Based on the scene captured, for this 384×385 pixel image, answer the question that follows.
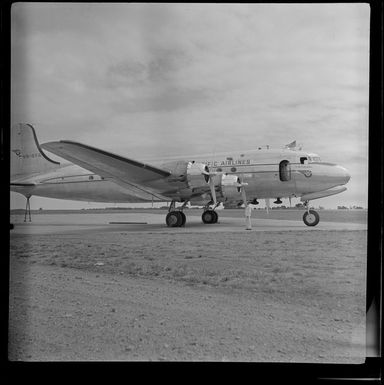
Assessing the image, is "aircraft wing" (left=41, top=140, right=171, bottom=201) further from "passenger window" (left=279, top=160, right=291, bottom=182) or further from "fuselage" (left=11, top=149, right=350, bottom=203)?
"passenger window" (left=279, top=160, right=291, bottom=182)

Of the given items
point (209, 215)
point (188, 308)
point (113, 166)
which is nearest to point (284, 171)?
point (209, 215)

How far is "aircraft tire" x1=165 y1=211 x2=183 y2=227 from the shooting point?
9.44 metres

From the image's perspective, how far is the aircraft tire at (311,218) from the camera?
8.77m

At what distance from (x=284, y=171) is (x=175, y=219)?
3.29 meters

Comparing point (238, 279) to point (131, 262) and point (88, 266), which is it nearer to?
point (131, 262)

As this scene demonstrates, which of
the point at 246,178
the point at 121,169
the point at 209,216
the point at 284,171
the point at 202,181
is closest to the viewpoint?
the point at 121,169

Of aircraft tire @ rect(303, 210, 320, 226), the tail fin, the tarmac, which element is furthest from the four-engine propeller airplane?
the tail fin

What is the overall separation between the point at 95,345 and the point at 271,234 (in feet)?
16.2

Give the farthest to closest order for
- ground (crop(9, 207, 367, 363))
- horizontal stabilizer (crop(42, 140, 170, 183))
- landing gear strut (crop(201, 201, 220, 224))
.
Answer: landing gear strut (crop(201, 201, 220, 224))
horizontal stabilizer (crop(42, 140, 170, 183))
ground (crop(9, 207, 367, 363))

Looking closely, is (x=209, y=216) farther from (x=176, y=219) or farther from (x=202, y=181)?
(x=202, y=181)

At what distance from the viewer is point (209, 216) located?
10.4 meters

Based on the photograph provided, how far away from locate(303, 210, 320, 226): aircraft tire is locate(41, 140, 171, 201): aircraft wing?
3.70m

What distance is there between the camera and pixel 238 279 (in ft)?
13.7

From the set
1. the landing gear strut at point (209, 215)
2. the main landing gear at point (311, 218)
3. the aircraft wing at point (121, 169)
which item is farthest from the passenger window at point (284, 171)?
the aircraft wing at point (121, 169)
